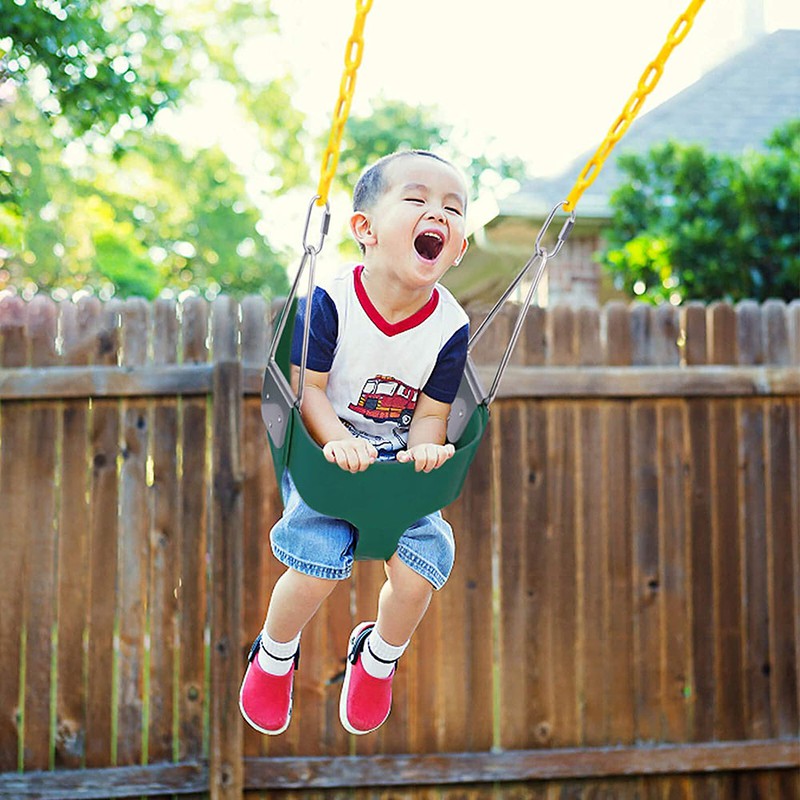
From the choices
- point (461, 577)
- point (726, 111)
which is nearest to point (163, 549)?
point (461, 577)

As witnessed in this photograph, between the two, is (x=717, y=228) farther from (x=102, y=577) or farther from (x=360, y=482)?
(x=360, y=482)

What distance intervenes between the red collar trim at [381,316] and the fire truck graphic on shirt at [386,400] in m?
0.09

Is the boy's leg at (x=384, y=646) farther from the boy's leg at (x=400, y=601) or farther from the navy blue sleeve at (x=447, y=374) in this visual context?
the navy blue sleeve at (x=447, y=374)

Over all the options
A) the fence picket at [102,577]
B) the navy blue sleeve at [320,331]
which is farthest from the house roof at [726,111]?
the navy blue sleeve at [320,331]

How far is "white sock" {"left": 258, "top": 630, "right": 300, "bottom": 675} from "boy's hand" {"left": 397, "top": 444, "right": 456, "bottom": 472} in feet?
1.40

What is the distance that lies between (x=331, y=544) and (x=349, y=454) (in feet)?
0.75

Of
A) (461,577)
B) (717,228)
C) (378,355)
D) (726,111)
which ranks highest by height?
(726,111)

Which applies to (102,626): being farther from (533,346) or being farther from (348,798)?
(533,346)

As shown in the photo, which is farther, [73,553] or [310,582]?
[73,553]

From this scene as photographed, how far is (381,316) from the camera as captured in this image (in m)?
1.94

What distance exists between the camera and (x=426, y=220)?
1.78 metres

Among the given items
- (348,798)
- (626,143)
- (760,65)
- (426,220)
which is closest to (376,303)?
(426,220)

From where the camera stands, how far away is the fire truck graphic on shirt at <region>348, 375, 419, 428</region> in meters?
1.97

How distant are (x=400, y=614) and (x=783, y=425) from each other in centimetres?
254
